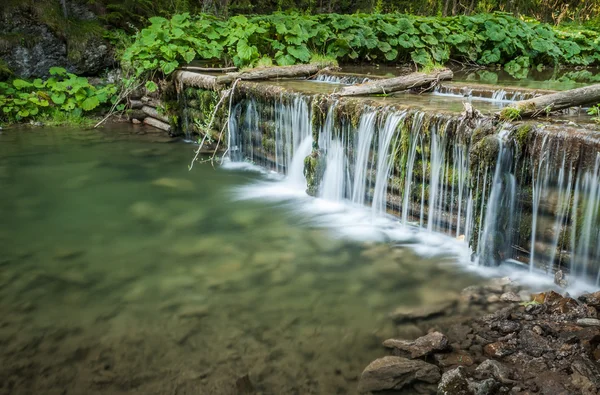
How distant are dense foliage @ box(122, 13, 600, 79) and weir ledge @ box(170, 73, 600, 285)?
2969 mm

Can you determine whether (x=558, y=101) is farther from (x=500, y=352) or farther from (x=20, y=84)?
(x=20, y=84)

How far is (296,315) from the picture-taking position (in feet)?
12.8

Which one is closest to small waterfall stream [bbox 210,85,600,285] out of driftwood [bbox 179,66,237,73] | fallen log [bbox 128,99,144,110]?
driftwood [bbox 179,66,237,73]

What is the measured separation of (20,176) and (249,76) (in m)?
3.90

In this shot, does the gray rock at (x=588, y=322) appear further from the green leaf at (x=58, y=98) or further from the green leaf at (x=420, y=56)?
the green leaf at (x=58, y=98)

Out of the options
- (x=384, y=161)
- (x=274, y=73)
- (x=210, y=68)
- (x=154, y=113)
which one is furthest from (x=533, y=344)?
(x=154, y=113)

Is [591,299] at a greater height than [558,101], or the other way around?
[558,101]

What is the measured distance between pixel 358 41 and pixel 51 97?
719cm

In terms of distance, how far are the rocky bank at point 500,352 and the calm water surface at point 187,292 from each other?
0.64ft

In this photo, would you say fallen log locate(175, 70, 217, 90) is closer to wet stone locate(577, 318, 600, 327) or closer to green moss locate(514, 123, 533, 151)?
green moss locate(514, 123, 533, 151)

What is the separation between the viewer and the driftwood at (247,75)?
27.8 feet

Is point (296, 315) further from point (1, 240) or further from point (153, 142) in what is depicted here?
point (153, 142)

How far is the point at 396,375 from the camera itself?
10.2ft

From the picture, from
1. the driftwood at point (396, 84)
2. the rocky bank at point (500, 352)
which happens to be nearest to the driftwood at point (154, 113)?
the driftwood at point (396, 84)
